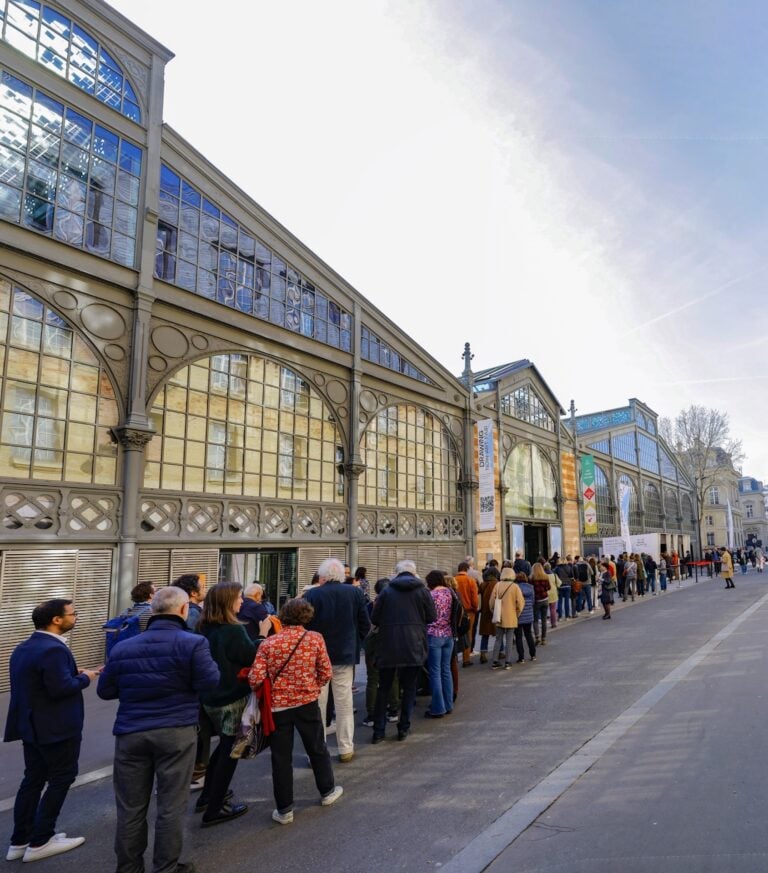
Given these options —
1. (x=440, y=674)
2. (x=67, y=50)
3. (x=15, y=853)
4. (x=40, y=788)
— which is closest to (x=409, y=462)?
(x=440, y=674)

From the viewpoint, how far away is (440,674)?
22.5 feet

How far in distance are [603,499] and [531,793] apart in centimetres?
3408

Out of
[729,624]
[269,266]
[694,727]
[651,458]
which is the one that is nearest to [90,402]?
[269,266]

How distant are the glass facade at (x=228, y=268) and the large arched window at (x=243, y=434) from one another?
5.13ft

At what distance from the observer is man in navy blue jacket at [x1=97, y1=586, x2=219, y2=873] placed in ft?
11.1

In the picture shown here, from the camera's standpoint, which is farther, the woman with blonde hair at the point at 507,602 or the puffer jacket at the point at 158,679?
the woman with blonde hair at the point at 507,602

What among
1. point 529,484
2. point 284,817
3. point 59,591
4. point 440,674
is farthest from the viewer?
point 529,484

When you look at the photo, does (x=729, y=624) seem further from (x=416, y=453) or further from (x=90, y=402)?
(x=90, y=402)

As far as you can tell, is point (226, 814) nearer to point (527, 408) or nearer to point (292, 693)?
point (292, 693)

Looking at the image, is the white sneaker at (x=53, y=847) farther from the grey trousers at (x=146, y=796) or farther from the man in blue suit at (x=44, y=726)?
the grey trousers at (x=146, y=796)

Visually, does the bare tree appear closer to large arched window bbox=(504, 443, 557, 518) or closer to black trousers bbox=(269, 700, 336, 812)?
large arched window bbox=(504, 443, 557, 518)

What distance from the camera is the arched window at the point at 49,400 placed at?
9875mm

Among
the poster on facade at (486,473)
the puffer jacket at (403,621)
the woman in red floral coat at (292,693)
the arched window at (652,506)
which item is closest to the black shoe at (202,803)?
the woman in red floral coat at (292,693)

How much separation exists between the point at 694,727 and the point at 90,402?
1086cm
